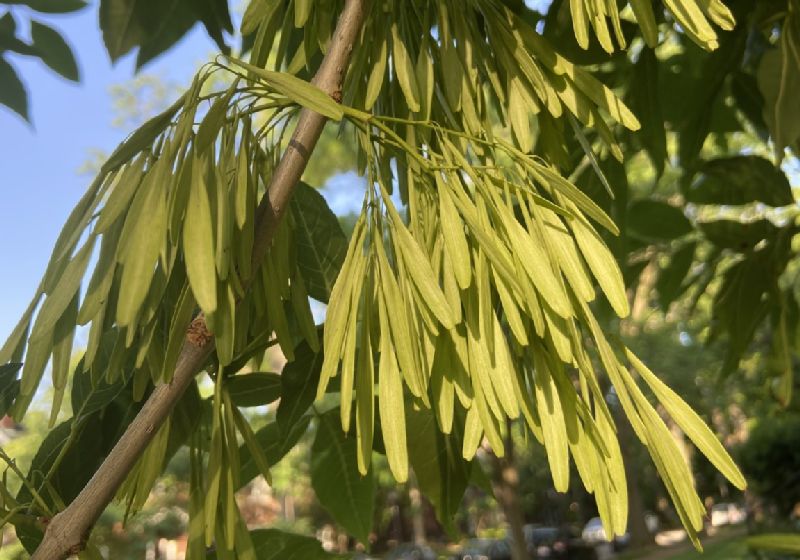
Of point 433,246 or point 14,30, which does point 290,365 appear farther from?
point 14,30

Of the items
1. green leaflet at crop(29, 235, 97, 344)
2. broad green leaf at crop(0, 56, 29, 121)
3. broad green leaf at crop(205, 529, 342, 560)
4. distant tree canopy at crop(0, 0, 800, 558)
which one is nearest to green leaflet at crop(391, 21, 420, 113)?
distant tree canopy at crop(0, 0, 800, 558)

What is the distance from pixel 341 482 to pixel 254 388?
12cm

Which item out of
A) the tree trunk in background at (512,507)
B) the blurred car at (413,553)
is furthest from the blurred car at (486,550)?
the tree trunk in background at (512,507)

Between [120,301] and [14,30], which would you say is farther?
[14,30]

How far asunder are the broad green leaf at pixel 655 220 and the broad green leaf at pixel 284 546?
735mm

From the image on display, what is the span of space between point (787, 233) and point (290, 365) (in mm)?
852

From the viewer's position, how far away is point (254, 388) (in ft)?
2.20

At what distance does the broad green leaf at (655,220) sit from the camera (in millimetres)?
1169

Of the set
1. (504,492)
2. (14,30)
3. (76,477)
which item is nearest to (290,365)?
(76,477)

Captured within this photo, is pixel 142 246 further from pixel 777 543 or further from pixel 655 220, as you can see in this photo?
pixel 655 220

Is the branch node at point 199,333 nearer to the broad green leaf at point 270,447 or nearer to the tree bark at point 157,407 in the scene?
the tree bark at point 157,407

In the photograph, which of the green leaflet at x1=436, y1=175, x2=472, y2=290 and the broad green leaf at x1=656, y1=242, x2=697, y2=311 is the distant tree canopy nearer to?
the green leaflet at x1=436, y1=175, x2=472, y2=290

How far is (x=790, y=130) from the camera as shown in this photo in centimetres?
76

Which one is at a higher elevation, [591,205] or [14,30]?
[14,30]
